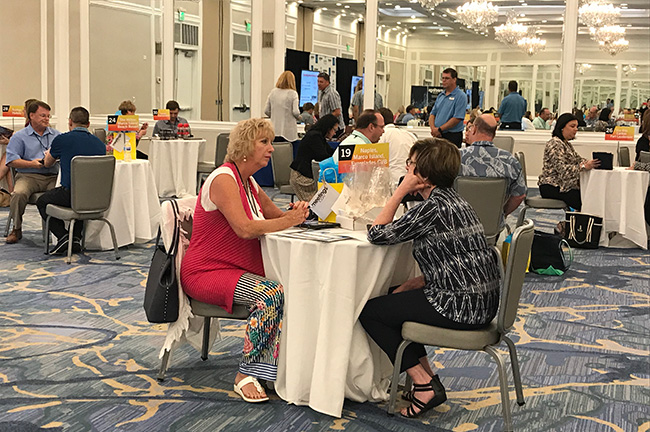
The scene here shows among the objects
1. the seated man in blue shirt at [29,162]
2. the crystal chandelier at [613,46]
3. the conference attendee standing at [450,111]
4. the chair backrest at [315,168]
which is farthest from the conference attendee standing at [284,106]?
the crystal chandelier at [613,46]

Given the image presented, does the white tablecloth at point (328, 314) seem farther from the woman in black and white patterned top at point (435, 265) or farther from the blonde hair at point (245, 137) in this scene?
the blonde hair at point (245, 137)

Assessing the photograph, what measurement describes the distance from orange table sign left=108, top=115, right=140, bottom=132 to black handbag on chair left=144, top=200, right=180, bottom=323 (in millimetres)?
3725

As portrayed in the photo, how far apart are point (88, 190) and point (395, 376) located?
3.86 m

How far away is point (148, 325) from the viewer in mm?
4805

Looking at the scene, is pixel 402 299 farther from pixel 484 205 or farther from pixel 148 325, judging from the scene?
pixel 484 205

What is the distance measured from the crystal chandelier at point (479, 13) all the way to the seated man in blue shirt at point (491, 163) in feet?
23.8

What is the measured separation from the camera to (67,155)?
661cm

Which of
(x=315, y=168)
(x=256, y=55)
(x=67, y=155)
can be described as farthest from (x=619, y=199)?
(x=256, y=55)

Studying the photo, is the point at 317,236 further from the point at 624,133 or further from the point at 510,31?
the point at 510,31

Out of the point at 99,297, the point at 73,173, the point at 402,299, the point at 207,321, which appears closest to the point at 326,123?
the point at 73,173

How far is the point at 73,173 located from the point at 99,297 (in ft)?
4.28

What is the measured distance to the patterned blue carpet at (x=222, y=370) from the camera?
3355 millimetres

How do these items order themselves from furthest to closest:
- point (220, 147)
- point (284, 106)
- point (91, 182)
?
point (284, 106), point (220, 147), point (91, 182)

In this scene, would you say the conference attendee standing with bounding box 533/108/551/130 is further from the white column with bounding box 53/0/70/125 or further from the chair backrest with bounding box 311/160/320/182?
the white column with bounding box 53/0/70/125
